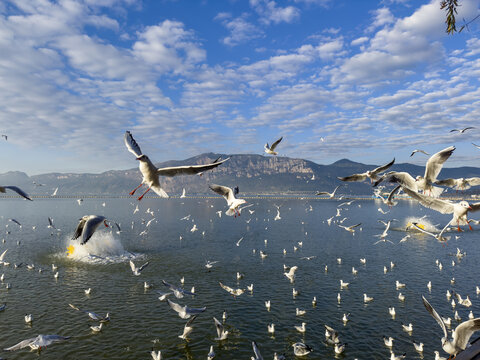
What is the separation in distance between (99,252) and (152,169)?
158 feet

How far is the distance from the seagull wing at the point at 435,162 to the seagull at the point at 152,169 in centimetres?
636

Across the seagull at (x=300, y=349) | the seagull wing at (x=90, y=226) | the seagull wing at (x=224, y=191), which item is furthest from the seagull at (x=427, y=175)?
the seagull at (x=300, y=349)

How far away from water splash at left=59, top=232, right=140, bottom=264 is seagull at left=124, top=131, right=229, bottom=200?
42.8 meters

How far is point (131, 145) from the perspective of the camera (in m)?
8.32

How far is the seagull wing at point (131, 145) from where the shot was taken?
809 centimetres

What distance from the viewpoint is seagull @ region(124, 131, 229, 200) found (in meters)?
7.01

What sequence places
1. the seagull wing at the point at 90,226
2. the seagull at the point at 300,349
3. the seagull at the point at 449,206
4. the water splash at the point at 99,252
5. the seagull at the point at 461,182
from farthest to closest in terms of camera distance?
the water splash at the point at 99,252
the seagull at the point at 300,349
the seagull wing at the point at 90,226
the seagull at the point at 461,182
the seagull at the point at 449,206

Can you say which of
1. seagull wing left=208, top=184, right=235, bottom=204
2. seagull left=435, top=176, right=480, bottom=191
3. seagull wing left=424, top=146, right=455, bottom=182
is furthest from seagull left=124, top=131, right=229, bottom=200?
seagull left=435, top=176, right=480, bottom=191

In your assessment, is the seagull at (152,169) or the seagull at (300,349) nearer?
the seagull at (152,169)

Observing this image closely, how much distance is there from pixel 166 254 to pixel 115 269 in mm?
11712

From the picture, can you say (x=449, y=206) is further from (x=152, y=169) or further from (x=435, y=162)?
(x=152, y=169)

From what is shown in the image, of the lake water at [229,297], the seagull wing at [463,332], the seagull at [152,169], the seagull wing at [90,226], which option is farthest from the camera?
the lake water at [229,297]

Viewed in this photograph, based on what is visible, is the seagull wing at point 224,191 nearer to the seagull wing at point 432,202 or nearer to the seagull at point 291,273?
the seagull wing at point 432,202

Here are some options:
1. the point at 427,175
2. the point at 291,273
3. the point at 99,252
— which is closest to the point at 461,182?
the point at 427,175
